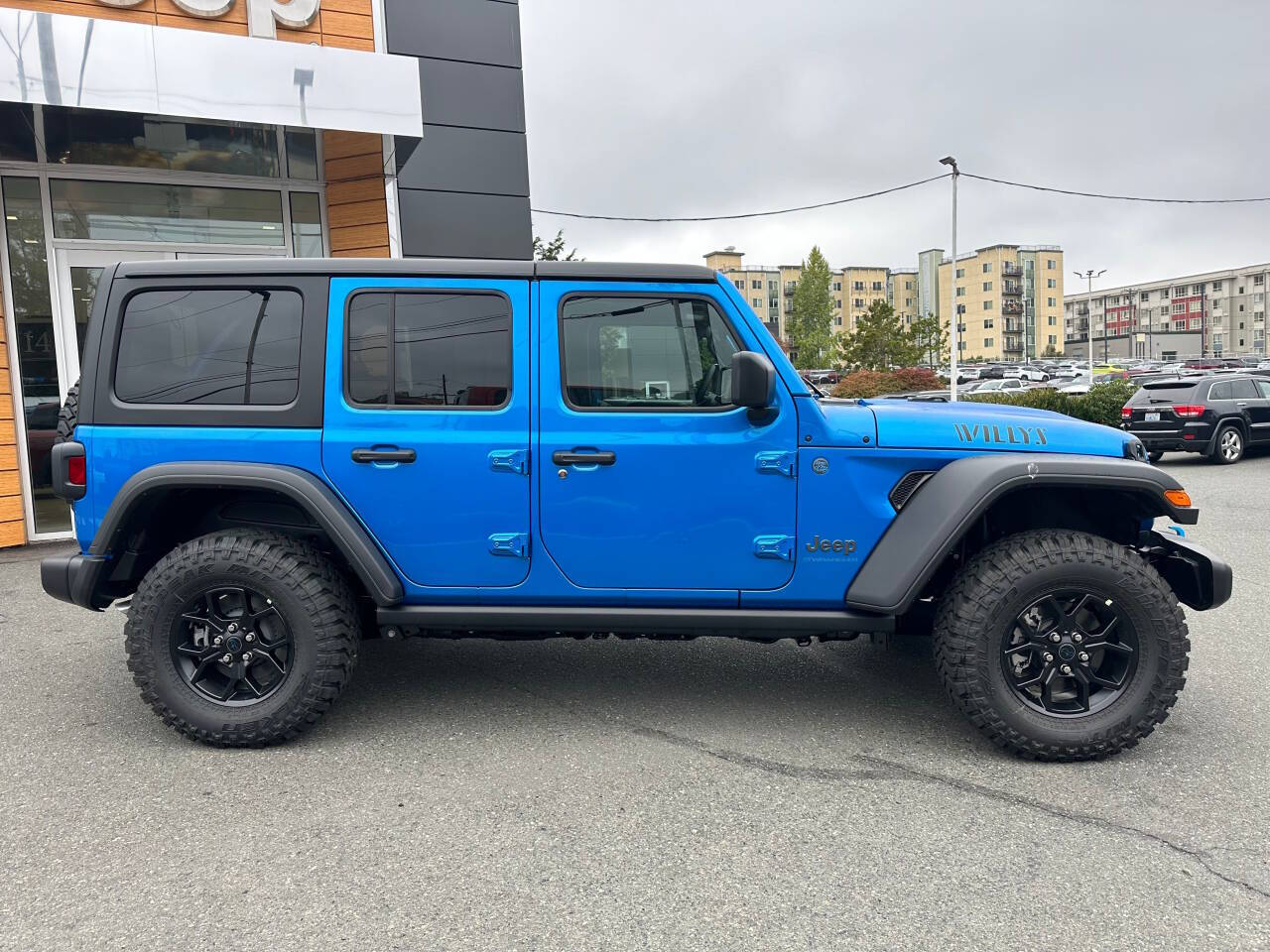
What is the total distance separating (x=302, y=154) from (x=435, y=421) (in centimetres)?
680

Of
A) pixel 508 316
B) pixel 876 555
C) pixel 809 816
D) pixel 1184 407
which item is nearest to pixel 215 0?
pixel 508 316

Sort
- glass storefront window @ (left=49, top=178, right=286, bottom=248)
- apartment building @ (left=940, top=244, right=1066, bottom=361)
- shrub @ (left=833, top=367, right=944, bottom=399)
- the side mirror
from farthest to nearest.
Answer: apartment building @ (left=940, top=244, right=1066, bottom=361)
shrub @ (left=833, top=367, right=944, bottom=399)
glass storefront window @ (left=49, top=178, right=286, bottom=248)
the side mirror

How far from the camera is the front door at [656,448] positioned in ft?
11.4

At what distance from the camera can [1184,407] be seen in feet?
45.6

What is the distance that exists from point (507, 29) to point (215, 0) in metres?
3.14

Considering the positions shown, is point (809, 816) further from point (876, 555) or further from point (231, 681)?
point (231, 681)

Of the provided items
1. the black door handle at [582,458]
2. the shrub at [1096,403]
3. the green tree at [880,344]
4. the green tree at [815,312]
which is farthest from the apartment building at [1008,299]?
the black door handle at [582,458]

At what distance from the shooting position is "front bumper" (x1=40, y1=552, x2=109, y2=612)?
358 centimetres

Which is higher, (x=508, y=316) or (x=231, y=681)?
(x=508, y=316)

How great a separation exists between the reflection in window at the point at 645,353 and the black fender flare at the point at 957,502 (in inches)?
34.5

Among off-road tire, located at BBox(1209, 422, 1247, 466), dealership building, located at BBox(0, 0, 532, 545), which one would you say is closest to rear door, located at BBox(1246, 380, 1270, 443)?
off-road tire, located at BBox(1209, 422, 1247, 466)

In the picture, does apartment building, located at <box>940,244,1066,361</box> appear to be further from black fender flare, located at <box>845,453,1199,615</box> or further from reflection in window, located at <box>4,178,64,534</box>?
black fender flare, located at <box>845,453,1199,615</box>

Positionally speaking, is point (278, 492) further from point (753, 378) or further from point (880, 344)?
point (880, 344)

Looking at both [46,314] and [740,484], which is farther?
[46,314]
